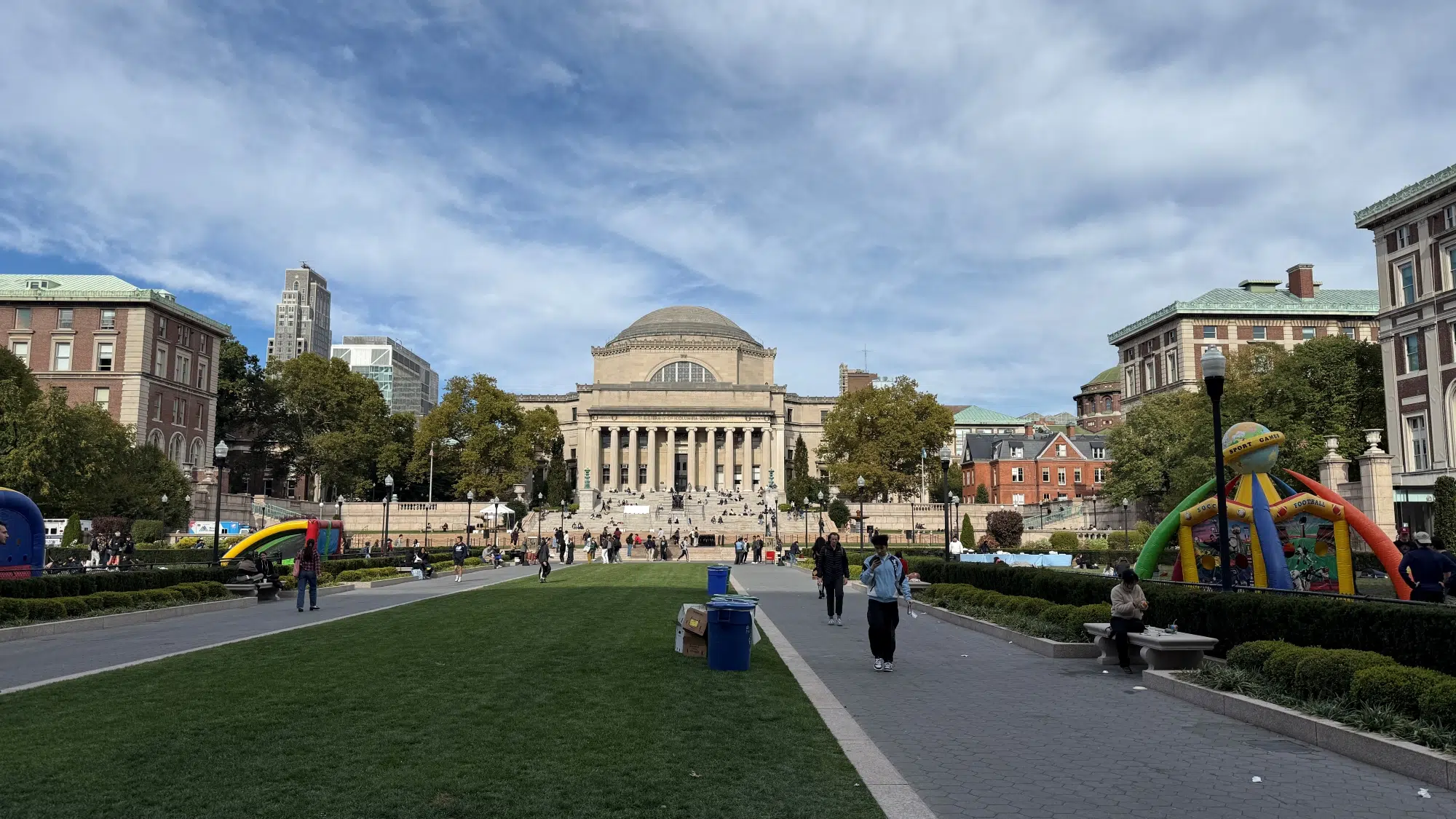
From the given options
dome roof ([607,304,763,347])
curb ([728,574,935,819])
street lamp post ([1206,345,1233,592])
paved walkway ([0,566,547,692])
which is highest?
dome roof ([607,304,763,347])

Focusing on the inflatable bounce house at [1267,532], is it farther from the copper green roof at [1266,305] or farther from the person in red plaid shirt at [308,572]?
the copper green roof at [1266,305]

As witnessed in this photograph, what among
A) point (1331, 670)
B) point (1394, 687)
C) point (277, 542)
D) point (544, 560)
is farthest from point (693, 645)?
point (277, 542)

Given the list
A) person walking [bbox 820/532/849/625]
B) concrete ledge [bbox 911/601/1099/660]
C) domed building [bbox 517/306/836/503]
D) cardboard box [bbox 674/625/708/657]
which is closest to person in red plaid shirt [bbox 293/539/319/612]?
person walking [bbox 820/532/849/625]

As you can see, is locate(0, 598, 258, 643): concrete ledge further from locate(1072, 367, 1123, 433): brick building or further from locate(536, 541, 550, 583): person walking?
locate(1072, 367, 1123, 433): brick building

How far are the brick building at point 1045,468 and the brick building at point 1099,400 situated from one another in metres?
30.0

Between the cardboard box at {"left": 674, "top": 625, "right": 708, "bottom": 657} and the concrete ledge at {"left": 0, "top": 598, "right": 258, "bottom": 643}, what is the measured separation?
493 inches

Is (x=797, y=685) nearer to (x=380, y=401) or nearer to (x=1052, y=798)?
(x=1052, y=798)

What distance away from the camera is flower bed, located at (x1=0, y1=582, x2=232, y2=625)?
18688 millimetres

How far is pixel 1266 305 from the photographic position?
8262cm

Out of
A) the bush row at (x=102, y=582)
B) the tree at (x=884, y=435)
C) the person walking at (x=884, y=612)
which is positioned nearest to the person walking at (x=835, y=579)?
the person walking at (x=884, y=612)

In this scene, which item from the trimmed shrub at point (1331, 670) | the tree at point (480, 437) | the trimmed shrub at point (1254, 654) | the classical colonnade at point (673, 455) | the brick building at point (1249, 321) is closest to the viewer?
the trimmed shrub at point (1331, 670)

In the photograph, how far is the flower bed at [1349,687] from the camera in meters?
8.12

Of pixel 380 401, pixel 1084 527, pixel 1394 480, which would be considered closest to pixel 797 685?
pixel 1394 480

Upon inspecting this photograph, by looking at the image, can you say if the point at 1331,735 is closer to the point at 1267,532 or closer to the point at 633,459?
the point at 1267,532
